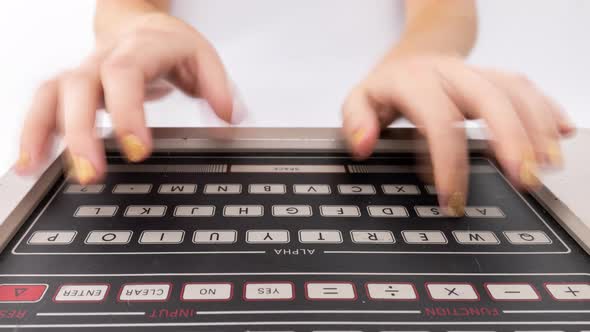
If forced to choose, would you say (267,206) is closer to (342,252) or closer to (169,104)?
(342,252)

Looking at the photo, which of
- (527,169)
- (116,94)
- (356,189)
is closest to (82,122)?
(116,94)

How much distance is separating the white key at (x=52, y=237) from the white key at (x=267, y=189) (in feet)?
0.51

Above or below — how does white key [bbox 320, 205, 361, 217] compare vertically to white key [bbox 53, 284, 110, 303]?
above

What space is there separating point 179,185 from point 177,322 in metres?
0.20

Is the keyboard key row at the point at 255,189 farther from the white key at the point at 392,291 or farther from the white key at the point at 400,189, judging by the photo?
the white key at the point at 392,291

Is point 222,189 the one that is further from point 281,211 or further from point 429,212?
point 429,212

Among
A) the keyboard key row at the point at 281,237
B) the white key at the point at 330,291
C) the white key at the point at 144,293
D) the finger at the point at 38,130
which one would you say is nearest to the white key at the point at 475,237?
the keyboard key row at the point at 281,237

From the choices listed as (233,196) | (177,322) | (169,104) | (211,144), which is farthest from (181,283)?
(169,104)

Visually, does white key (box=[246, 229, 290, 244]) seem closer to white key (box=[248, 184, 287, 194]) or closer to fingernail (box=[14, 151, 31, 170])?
white key (box=[248, 184, 287, 194])

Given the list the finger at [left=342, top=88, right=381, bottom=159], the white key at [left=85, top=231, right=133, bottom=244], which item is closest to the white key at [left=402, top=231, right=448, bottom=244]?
the finger at [left=342, top=88, right=381, bottom=159]

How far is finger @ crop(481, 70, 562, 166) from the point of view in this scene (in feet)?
1.60

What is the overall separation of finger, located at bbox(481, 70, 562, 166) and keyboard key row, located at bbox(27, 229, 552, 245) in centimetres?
8

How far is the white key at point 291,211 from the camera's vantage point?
1.54ft

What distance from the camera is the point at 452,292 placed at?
1.21ft
